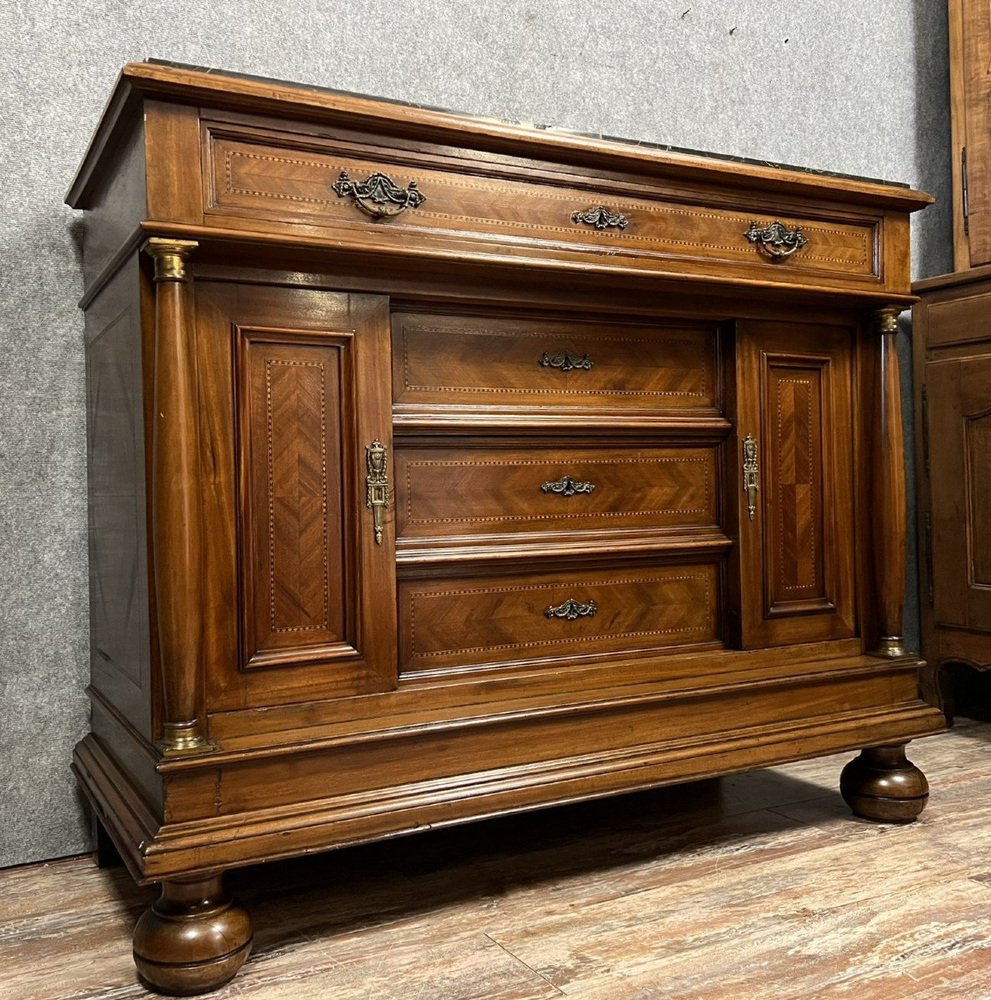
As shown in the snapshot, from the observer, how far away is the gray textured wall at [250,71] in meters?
1.49

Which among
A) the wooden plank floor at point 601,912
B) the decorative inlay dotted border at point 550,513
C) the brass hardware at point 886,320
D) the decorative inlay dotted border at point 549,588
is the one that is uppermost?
the brass hardware at point 886,320

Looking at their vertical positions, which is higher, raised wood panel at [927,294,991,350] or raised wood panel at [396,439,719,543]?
raised wood panel at [927,294,991,350]

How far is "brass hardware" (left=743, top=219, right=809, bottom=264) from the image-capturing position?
1452mm

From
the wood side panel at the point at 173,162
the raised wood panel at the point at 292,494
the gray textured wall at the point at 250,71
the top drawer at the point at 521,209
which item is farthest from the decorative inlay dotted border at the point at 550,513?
the gray textured wall at the point at 250,71

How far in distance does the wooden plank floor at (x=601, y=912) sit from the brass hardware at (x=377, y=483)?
501mm

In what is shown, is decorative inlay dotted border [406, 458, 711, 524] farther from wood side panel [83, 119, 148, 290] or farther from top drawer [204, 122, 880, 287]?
wood side panel [83, 119, 148, 290]

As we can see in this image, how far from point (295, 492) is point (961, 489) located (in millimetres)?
1534

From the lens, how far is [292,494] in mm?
1196

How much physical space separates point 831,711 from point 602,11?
144 centimetres

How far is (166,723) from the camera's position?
109 centimetres

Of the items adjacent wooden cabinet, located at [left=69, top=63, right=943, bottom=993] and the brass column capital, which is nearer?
adjacent wooden cabinet, located at [left=69, top=63, right=943, bottom=993]

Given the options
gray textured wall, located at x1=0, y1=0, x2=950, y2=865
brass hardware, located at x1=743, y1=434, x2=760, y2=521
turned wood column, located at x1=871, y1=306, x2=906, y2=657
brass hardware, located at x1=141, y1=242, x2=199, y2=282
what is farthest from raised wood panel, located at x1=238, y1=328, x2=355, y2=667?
turned wood column, located at x1=871, y1=306, x2=906, y2=657

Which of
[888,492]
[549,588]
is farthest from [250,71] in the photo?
[888,492]

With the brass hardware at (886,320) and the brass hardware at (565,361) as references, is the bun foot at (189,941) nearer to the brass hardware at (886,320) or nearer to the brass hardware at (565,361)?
the brass hardware at (565,361)
